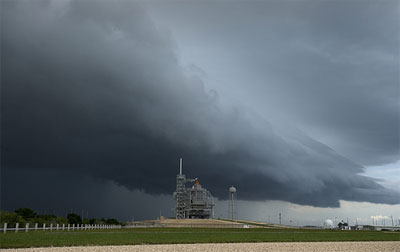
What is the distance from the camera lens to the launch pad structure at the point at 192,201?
608ft

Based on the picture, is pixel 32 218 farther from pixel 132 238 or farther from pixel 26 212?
pixel 132 238

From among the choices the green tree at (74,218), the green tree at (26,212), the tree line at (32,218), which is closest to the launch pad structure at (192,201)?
the tree line at (32,218)

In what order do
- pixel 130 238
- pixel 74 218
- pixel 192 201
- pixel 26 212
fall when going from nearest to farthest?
pixel 130 238, pixel 26 212, pixel 74 218, pixel 192 201

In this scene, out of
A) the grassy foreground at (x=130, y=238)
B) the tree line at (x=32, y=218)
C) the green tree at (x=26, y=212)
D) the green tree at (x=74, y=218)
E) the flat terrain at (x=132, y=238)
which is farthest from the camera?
the green tree at (x=74, y=218)

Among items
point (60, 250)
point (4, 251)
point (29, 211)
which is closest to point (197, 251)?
point (60, 250)

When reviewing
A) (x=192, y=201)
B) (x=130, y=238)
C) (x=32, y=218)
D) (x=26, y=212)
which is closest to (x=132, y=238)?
(x=130, y=238)

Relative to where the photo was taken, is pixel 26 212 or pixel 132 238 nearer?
pixel 132 238

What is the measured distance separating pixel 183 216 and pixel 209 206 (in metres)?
15.8

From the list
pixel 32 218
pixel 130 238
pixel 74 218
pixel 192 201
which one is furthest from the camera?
pixel 192 201

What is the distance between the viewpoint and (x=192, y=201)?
186625 millimetres

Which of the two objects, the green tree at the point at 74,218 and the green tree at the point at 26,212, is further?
the green tree at the point at 74,218

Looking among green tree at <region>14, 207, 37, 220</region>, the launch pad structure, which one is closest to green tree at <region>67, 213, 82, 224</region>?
green tree at <region>14, 207, 37, 220</region>

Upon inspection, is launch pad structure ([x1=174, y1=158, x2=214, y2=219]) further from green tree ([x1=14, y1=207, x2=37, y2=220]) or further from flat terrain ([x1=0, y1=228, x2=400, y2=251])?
flat terrain ([x1=0, y1=228, x2=400, y2=251])

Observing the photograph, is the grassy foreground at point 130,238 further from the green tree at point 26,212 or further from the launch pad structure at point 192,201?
the launch pad structure at point 192,201
